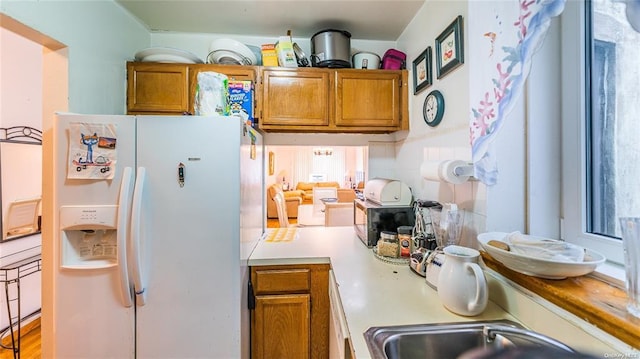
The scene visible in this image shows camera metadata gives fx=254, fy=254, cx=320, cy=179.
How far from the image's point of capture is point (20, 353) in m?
1.77

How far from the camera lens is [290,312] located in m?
1.42

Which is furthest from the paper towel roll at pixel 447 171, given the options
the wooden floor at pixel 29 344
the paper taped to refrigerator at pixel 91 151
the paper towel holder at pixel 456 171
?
the wooden floor at pixel 29 344

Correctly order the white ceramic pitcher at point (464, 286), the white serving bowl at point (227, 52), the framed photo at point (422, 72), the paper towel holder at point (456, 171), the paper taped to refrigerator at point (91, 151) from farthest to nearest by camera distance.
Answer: the white serving bowl at point (227, 52) < the framed photo at point (422, 72) < the paper taped to refrigerator at point (91, 151) < the paper towel holder at point (456, 171) < the white ceramic pitcher at point (464, 286)

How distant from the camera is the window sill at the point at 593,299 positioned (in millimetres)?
561

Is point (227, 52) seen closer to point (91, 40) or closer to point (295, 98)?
point (295, 98)

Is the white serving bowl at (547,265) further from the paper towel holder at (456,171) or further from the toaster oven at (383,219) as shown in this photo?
the toaster oven at (383,219)

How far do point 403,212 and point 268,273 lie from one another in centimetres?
89

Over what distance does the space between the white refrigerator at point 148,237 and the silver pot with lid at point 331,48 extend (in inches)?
35.7

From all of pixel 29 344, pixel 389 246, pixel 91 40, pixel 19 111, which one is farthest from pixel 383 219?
pixel 19 111

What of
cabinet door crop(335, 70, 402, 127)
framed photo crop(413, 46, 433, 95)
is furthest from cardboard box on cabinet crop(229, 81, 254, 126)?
framed photo crop(413, 46, 433, 95)

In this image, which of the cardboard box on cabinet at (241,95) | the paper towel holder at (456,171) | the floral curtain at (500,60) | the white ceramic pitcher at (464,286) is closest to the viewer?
the floral curtain at (500,60)

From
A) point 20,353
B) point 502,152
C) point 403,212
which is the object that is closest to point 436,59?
point 502,152

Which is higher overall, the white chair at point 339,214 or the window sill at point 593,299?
the window sill at point 593,299

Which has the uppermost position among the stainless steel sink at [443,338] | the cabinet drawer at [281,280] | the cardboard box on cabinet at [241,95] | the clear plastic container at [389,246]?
the cardboard box on cabinet at [241,95]
